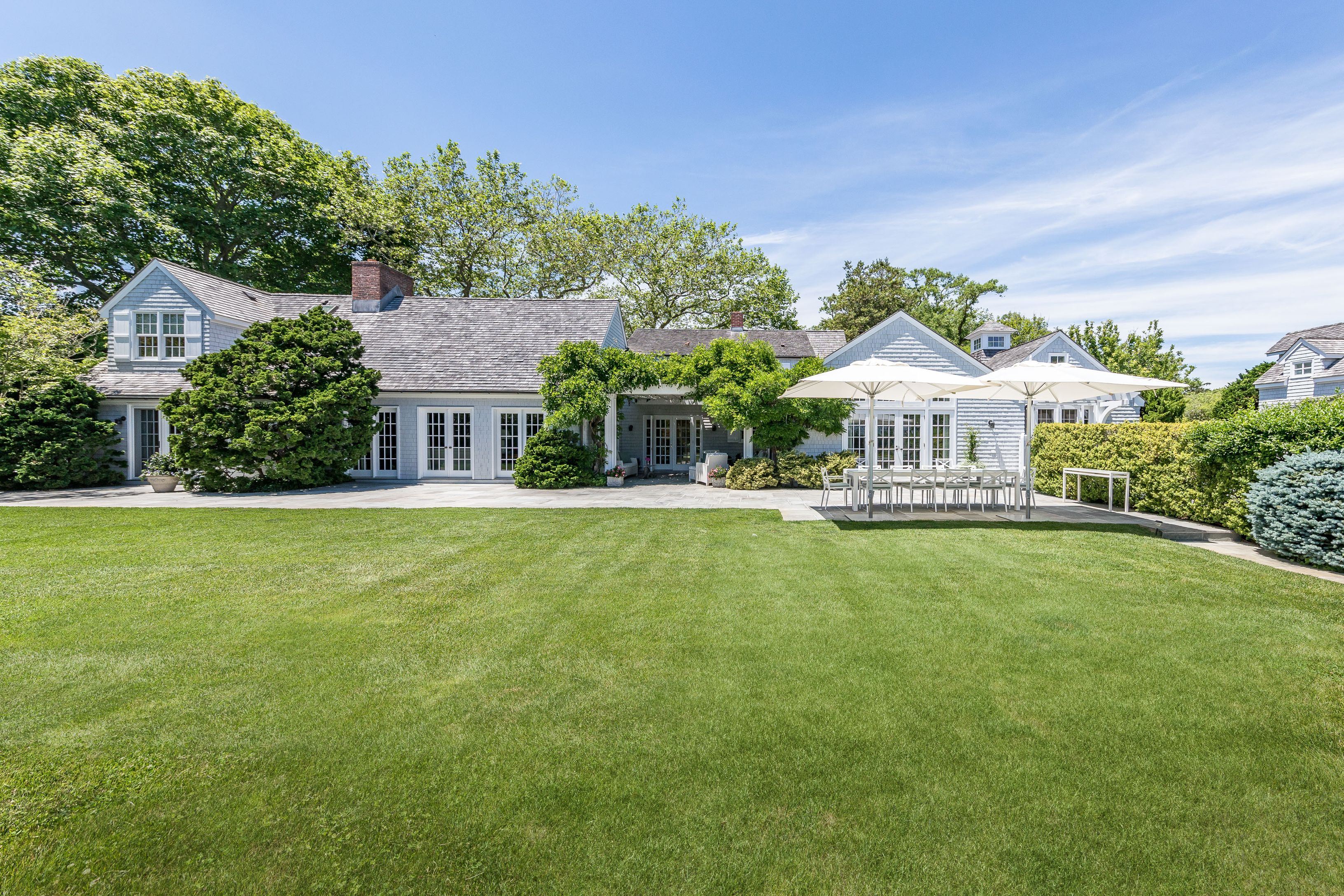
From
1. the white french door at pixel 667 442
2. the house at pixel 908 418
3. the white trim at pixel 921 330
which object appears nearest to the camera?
the white trim at pixel 921 330

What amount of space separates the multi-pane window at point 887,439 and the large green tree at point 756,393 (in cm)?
285

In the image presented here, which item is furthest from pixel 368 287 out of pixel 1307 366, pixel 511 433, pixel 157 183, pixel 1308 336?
pixel 1308 336

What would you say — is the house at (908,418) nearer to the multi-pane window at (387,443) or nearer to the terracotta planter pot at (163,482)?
the multi-pane window at (387,443)

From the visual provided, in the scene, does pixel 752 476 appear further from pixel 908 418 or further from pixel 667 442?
pixel 667 442

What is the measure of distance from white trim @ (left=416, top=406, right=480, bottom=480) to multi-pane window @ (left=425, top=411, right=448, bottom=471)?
0.04ft

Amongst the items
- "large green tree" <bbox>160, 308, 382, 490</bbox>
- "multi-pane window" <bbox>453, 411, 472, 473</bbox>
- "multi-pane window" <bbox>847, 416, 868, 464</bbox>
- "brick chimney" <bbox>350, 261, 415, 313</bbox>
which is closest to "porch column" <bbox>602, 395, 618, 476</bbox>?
"multi-pane window" <bbox>453, 411, 472, 473</bbox>

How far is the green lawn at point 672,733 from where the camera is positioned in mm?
2309

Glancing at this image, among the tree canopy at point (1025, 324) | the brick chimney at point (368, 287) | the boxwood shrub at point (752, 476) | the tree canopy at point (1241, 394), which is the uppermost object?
the tree canopy at point (1025, 324)

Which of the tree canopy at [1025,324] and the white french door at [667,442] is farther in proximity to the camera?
the tree canopy at [1025,324]

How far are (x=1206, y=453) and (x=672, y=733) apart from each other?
10456 mm

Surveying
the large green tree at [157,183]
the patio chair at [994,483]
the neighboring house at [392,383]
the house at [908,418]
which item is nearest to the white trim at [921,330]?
the house at [908,418]

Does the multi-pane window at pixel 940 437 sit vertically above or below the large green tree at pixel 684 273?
below

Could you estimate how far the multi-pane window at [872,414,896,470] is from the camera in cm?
1895

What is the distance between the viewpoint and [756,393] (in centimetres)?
1603
